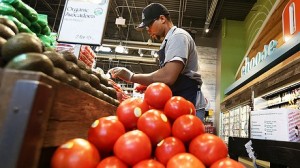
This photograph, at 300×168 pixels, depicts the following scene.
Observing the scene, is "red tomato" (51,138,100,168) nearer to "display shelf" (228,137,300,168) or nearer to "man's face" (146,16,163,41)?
"display shelf" (228,137,300,168)

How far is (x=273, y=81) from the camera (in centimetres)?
441

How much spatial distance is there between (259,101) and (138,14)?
18.4ft

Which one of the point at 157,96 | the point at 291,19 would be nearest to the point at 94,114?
the point at 157,96

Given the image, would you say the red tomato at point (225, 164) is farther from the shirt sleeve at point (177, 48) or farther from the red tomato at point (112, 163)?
the shirt sleeve at point (177, 48)

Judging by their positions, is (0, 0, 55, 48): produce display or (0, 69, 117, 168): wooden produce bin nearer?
(0, 69, 117, 168): wooden produce bin

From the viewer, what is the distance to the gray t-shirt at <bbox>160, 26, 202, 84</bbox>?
2107 mm

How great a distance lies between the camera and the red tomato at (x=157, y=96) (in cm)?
123

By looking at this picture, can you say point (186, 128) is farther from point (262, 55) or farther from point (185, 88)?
point (262, 55)

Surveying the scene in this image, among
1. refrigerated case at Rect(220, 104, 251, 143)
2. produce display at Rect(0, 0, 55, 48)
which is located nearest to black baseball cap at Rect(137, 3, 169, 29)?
produce display at Rect(0, 0, 55, 48)

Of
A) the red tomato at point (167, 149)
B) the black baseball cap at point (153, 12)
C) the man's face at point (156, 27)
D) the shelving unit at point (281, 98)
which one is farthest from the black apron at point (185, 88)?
the shelving unit at point (281, 98)

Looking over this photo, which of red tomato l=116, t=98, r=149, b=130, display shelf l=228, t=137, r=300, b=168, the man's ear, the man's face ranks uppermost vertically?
the man's ear

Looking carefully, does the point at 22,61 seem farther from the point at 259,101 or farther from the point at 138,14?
the point at 138,14

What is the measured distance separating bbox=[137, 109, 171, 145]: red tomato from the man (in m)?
1.00

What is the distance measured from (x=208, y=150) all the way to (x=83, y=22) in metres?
2.14
